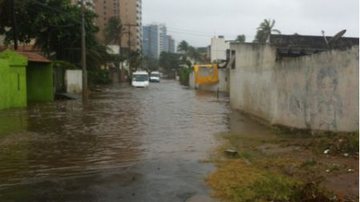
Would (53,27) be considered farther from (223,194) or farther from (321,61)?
(223,194)

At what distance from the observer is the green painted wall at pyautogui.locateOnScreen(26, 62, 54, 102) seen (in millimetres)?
31375

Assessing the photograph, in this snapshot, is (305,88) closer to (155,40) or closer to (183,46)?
(183,46)

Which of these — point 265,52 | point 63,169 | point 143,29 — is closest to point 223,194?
point 63,169

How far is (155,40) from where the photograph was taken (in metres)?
165

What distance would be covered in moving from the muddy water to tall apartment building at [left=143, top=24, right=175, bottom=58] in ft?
396

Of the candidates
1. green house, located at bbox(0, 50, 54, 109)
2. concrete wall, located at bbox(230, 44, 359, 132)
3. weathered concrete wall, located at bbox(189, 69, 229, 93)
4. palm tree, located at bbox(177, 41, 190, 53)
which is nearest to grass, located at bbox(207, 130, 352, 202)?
concrete wall, located at bbox(230, 44, 359, 132)

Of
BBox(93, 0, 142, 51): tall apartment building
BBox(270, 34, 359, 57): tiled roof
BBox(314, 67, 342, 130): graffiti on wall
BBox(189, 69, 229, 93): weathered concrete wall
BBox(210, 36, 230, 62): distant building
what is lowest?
BBox(189, 69, 229, 93): weathered concrete wall

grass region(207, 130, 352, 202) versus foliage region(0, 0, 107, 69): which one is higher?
foliage region(0, 0, 107, 69)

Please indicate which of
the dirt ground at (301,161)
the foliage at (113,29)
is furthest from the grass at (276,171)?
the foliage at (113,29)

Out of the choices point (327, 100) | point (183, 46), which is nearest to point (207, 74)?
point (327, 100)

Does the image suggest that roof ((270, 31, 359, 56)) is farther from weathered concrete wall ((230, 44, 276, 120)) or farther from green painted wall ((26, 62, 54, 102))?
green painted wall ((26, 62, 54, 102))

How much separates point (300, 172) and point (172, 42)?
18112 centimetres

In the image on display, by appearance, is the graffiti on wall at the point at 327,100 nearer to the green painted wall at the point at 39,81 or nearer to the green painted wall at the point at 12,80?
the green painted wall at the point at 12,80

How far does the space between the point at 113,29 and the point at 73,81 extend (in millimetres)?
55961
